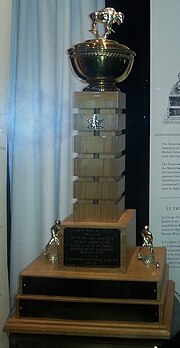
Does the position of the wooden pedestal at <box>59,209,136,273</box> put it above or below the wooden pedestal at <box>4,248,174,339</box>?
above

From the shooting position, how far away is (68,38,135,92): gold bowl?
134 cm

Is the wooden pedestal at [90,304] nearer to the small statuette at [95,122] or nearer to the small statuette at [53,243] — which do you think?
the small statuette at [53,243]

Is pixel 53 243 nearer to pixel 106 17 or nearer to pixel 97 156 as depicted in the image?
pixel 97 156

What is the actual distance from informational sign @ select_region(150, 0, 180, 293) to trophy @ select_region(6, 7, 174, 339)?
1.12 ft

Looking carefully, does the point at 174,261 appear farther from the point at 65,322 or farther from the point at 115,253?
the point at 65,322

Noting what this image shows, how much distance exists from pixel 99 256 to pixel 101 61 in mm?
496

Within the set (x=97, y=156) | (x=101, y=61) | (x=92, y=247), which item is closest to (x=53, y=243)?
(x=92, y=247)

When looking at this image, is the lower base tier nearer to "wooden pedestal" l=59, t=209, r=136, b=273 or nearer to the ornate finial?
"wooden pedestal" l=59, t=209, r=136, b=273

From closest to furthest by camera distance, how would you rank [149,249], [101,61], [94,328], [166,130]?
1. [94,328]
2. [101,61]
3. [149,249]
4. [166,130]

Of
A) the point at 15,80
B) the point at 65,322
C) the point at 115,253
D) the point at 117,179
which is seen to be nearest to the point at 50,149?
the point at 15,80

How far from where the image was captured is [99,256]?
133cm

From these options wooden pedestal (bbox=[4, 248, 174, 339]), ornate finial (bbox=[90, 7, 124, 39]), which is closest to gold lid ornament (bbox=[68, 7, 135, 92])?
ornate finial (bbox=[90, 7, 124, 39])

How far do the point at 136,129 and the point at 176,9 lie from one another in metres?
0.42

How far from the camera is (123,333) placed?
4.02 ft
